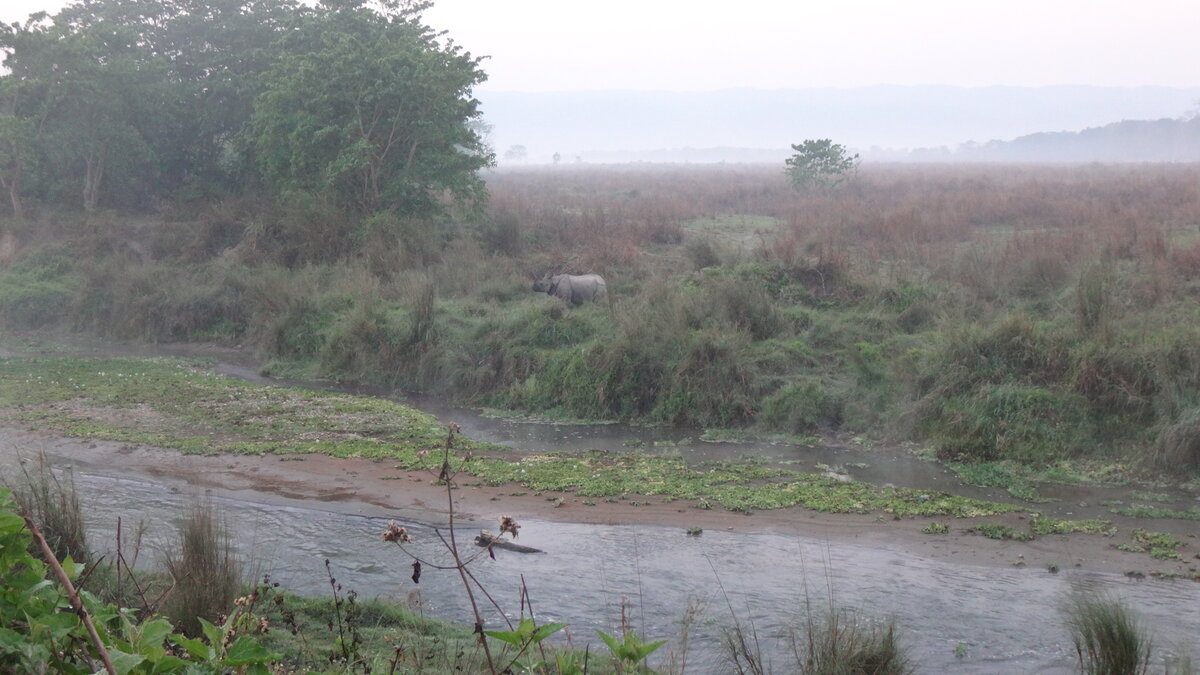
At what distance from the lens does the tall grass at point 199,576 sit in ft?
17.3

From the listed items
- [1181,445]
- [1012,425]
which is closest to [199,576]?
[1012,425]

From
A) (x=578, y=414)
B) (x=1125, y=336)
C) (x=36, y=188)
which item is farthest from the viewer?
(x=36, y=188)

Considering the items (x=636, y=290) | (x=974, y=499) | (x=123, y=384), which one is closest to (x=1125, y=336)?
(x=974, y=499)

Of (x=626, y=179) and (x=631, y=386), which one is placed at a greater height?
(x=626, y=179)

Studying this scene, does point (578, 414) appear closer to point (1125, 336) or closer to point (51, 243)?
point (1125, 336)

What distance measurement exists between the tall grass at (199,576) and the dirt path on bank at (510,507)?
1427 mm

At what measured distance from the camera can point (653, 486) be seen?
9602 mm

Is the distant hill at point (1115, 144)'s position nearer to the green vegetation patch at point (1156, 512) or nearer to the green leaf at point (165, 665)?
the green vegetation patch at point (1156, 512)

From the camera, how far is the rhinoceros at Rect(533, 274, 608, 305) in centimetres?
1659

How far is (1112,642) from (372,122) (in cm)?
1843

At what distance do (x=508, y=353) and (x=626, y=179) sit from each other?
38.9 metres

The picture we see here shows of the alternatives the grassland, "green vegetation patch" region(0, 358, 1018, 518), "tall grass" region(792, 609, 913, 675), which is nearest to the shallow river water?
"tall grass" region(792, 609, 913, 675)

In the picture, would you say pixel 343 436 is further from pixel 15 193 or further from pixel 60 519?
pixel 15 193

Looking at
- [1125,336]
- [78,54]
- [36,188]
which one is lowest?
[1125,336]
